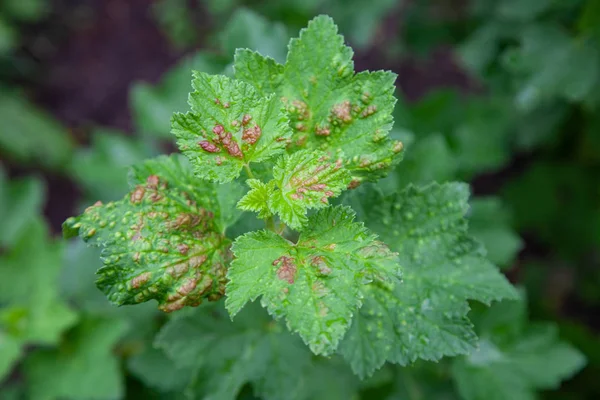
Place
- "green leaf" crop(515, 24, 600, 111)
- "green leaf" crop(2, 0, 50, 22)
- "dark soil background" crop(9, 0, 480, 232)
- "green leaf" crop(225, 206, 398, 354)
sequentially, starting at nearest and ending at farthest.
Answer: "green leaf" crop(225, 206, 398, 354) → "green leaf" crop(515, 24, 600, 111) → "green leaf" crop(2, 0, 50, 22) → "dark soil background" crop(9, 0, 480, 232)

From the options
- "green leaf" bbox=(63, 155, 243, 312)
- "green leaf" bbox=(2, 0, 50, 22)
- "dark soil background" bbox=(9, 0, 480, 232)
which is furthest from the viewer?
"dark soil background" bbox=(9, 0, 480, 232)

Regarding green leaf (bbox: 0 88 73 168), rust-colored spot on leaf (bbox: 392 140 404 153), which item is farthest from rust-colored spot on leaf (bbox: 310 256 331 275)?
green leaf (bbox: 0 88 73 168)

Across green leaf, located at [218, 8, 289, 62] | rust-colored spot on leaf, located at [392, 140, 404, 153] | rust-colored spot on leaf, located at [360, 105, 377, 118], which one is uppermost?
green leaf, located at [218, 8, 289, 62]

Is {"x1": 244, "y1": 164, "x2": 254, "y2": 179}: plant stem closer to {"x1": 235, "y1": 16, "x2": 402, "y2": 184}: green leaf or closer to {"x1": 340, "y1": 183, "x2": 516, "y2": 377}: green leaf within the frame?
{"x1": 235, "y1": 16, "x2": 402, "y2": 184}: green leaf

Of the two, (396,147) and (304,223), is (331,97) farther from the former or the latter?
(304,223)

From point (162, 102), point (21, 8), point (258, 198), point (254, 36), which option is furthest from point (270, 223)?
point (21, 8)

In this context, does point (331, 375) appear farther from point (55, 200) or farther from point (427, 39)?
point (55, 200)
